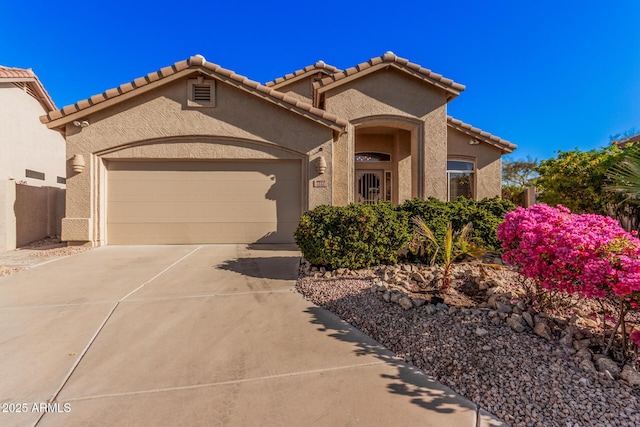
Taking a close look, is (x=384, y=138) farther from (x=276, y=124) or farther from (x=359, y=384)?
(x=359, y=384)

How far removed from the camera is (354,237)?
17.7 feet

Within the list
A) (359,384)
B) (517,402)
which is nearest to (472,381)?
(517,402)

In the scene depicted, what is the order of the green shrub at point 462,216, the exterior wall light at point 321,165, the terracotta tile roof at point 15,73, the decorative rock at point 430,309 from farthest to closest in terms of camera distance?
the terracotta tile roof at point 15,73, the exterior wall light at point 321,165, the green shrub at point 462,216, the decorative rock at point 430,309

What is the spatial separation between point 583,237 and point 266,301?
3.67 m

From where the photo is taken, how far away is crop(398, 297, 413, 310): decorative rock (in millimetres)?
3660

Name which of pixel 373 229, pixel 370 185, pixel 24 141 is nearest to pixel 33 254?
pixel 24 141

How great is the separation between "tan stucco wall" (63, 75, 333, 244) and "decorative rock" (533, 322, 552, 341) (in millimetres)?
6300

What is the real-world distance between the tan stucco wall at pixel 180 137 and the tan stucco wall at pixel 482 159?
5916mm

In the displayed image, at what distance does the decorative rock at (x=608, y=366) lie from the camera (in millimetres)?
2303

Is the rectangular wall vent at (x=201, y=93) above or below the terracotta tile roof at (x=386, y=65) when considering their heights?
below

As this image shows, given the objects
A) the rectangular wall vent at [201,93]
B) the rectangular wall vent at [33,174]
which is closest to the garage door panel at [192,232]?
the rectangular wall vent at [201,93]

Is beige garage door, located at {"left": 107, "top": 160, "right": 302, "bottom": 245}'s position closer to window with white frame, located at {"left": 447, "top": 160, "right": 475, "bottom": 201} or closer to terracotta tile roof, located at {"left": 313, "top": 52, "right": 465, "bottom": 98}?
terracotta tile roof, located at {"left": 313, "top": 52, "right": 465, "bottom": 98}

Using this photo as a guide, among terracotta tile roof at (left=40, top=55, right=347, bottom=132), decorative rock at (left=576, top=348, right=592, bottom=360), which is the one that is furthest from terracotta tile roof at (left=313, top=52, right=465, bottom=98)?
decorative rock at (left=576, top=348, right=592, bottom=360)

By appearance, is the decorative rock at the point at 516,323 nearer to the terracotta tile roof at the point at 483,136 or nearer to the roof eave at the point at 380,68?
the roof eave at the point at 380,68
